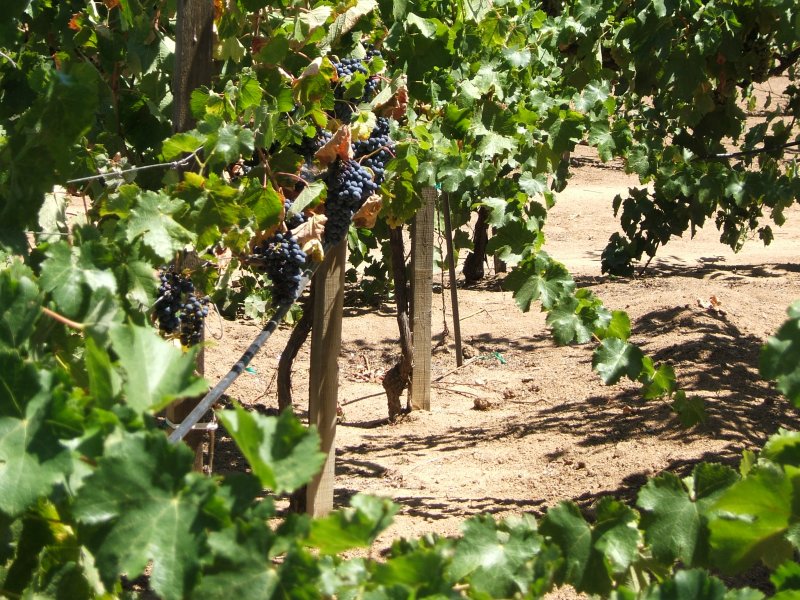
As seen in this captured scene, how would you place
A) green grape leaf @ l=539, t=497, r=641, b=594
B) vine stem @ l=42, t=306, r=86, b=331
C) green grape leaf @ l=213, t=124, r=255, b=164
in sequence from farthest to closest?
green grape leaf @ l=213, t=124, r=255, b=164 → green grape leaf @ l=539, t=497, r=641, b=594 → vine stem @ l=42, t=306, r=86, b=331

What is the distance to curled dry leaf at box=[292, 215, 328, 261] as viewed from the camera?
2127 mm

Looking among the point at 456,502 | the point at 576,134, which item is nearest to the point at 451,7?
the point at 576,134

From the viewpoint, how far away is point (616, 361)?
2.33 m

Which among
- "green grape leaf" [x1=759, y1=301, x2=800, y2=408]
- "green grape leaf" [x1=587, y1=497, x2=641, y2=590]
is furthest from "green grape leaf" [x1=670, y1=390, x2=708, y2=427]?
"green grape leaf" [x1=759, y1=301, x2=800, y2=408]

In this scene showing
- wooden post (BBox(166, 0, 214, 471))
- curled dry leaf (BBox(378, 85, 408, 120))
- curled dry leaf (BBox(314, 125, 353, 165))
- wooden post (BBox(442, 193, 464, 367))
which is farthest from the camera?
wooden post (BBox(442, 193, 464, 367))

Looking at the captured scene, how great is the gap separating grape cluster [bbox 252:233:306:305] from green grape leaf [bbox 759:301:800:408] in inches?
46.9

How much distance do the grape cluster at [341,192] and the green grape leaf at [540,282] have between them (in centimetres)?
47

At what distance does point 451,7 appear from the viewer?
3.29m

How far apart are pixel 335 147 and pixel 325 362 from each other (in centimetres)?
114

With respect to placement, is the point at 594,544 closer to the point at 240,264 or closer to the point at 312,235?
the point at 312,235

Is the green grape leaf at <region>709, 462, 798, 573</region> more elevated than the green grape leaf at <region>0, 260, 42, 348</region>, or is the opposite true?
the green grape leaf at <region>0, 260, 42, 348</region>

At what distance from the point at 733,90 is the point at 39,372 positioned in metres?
4.18

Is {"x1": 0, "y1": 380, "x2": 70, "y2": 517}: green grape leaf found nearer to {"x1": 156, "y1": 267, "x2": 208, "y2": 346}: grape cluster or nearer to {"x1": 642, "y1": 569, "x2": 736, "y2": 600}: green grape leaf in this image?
{"x1": 642, "y1": 569, "x2": 736, "y2": 600}: green grape leaf

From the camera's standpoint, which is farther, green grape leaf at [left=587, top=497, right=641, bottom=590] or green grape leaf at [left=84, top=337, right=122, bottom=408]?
green grape leaf at [left=587, top=497, right=641, bottom=590]
